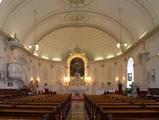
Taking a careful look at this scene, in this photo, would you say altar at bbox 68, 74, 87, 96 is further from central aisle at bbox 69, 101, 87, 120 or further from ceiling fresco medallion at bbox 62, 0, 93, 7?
central aisle at bbox 69, 101, 87, 120

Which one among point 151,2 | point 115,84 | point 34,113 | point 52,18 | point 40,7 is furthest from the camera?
point 115,84

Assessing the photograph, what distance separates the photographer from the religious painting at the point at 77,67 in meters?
30.5

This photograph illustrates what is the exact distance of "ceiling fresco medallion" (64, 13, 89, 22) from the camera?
2312 centimetres

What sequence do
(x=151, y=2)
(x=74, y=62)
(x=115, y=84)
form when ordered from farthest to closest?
1. (x=74, y=62)
2. (x=115, y=84)
3. (x=151, y=2)

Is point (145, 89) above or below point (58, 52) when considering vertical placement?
below

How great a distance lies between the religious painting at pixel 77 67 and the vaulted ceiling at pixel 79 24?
3.98 ft

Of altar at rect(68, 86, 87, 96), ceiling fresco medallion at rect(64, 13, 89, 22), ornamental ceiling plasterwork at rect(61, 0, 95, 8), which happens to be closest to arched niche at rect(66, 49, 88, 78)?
altar at rect(68, 86, 87, 96)

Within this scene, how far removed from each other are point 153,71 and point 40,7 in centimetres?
915

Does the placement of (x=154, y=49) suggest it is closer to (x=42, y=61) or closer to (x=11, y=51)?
(x=11, y=51)

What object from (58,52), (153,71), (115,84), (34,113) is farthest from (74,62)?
(34,113)

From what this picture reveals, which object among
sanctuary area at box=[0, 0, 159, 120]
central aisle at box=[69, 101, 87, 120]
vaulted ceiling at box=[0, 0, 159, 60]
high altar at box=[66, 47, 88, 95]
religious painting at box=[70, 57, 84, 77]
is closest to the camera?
central aisle at box=[69, 101, 87, 120]

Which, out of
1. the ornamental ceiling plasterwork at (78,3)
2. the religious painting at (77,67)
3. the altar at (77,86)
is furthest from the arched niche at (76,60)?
the ornamental ceiling plasterwork at (78,3)

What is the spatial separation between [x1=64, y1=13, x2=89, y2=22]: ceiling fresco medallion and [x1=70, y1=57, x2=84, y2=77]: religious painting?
6.92 meters

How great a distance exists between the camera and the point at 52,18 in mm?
22844
